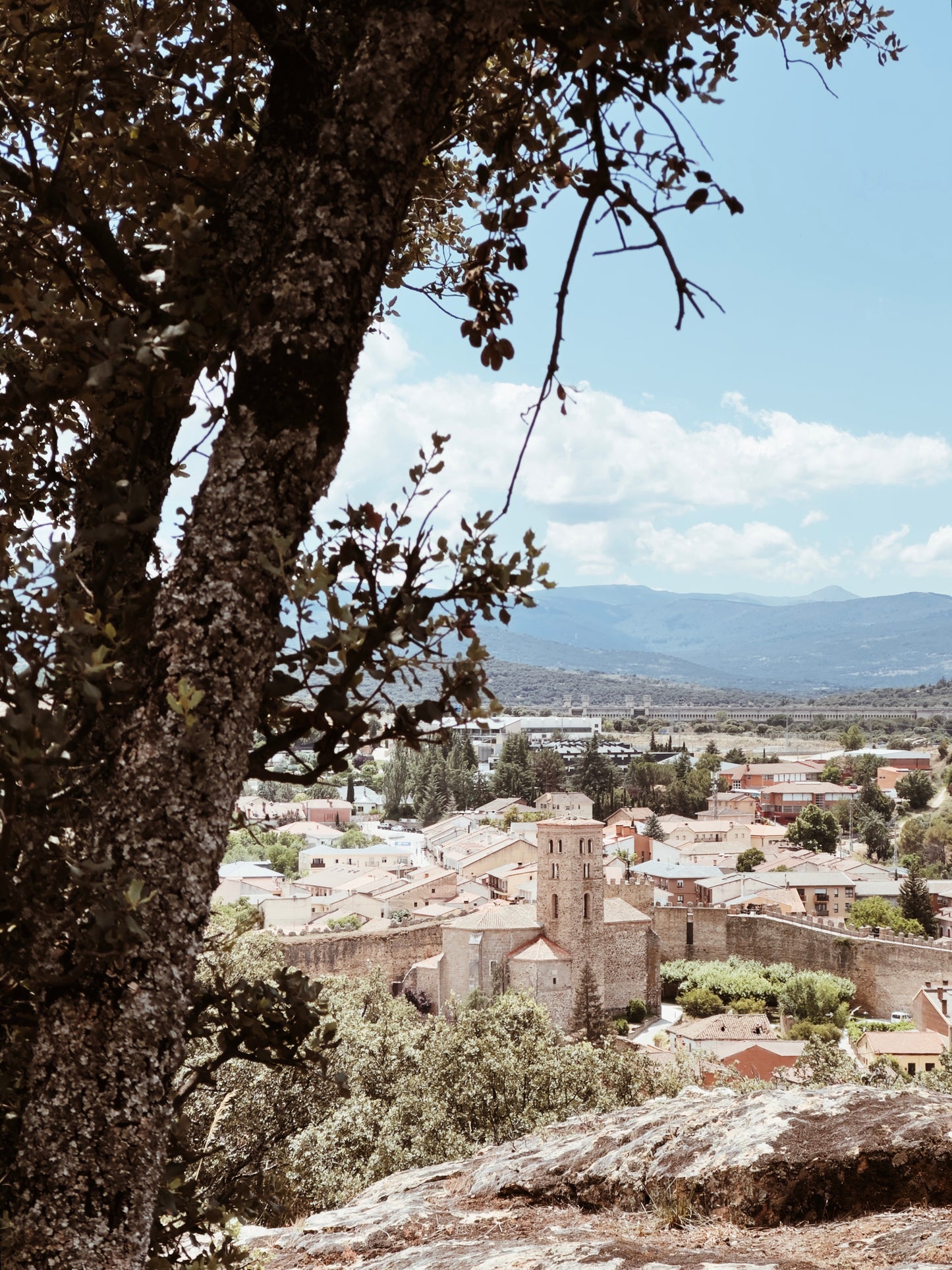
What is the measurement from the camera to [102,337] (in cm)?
174

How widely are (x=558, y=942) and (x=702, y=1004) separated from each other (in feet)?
18.7

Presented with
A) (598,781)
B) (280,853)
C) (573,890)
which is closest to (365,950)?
(573,890)

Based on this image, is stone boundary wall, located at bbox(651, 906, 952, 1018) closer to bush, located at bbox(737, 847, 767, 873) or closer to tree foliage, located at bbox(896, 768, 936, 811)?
bush, located at bbox(737, 847, 767, 873)

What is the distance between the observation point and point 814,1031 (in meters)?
29.0

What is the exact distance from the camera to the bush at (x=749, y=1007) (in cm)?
3273

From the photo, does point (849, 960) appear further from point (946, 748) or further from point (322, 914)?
point (946, 748)

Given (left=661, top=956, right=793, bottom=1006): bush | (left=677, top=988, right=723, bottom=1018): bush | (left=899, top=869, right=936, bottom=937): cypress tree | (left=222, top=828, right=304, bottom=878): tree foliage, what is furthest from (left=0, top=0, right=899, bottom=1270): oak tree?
(left=222, top=828, right=304, bottom=878): tree foliage

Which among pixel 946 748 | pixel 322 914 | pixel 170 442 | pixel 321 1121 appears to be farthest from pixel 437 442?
pixel 946 748

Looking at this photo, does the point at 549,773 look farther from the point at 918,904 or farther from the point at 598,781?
the point at 918,904

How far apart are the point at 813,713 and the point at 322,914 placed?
5763 inches

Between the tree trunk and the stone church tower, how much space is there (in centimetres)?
3172

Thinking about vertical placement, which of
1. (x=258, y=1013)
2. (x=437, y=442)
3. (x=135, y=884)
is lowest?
(x=258, y=1013)

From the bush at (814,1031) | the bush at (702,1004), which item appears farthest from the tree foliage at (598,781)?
the bush at (814,1031)

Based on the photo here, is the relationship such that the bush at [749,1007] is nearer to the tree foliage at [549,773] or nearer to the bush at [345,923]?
the bush at [345,923]
